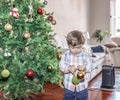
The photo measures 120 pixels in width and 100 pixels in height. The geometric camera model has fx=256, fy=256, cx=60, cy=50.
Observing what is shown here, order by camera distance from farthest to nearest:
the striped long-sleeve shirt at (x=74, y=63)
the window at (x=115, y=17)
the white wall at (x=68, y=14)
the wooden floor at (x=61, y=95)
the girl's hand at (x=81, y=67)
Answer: the window at (x=115, y=17) < the white wall at (x=68, y=14) < the wooden floor at (x=61, y=95) < the striped long-sleeve shirt at (x=74, y=63) < the girl's hand at (x=81, y=67)

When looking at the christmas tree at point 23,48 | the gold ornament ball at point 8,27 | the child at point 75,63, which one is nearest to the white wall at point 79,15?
the christmas tree at point 23,48

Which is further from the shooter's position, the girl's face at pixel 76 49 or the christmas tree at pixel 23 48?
the christmas tree at pixel 23 48

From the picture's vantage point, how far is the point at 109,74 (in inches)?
196

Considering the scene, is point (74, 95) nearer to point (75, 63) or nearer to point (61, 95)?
point (75, 63)

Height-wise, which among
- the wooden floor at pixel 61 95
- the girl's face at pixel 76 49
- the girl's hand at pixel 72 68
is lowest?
the wooden floor at pixel 61 95

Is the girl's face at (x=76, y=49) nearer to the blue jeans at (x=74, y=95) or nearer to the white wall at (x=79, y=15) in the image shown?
the blue jeans at (x=74, y=95)

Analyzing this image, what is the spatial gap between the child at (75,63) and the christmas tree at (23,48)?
1.35 feet

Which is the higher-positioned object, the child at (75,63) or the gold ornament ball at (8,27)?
the gold ornament ball at (8,27)

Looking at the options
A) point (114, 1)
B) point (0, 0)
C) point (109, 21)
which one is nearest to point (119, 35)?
point (109, 21)

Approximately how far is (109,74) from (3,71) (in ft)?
9.64

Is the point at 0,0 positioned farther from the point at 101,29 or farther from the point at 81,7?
the point at 101,29

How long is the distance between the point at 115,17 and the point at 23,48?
7464mm

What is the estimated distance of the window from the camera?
31.5ft

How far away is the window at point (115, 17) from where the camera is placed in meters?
9.59
